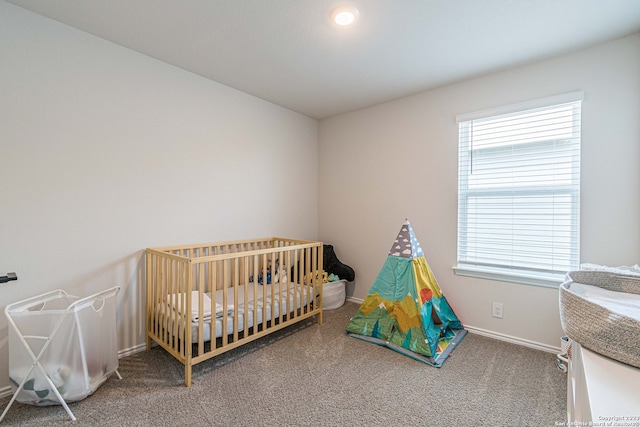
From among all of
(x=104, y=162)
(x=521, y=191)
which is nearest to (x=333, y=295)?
(x=521, y=191)

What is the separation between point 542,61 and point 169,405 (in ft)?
11.6

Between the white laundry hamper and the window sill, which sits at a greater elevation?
the window sill

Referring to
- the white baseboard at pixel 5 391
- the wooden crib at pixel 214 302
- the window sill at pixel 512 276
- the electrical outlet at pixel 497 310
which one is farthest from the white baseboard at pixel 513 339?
the white baseboard at pixel 5 391

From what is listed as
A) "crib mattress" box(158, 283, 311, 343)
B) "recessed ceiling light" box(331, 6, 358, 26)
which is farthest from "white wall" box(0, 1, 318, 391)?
"recessed ceiling light" box(331, 6, 358, 26)

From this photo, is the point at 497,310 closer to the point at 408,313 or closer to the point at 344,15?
the point at 408,313

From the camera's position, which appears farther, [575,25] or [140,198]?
[140,198]

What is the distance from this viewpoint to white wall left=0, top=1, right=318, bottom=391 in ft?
5.65

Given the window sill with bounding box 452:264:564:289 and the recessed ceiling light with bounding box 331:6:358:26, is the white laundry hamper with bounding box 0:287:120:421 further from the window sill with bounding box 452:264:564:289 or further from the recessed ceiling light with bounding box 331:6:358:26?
the window sill with bounding box 452:264:564:289

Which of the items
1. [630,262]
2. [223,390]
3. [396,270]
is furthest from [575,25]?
[223,390]

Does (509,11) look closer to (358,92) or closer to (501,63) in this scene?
(501,63)

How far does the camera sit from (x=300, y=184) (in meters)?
3.60

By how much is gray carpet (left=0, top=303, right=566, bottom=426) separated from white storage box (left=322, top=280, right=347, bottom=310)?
0.81m

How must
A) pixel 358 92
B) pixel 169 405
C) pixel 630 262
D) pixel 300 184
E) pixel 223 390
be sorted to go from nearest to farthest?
1. pixel 169 405
2. pixel 223 390
3. pixel 630 262
4. pixel 358 92
5. pixel 300 184

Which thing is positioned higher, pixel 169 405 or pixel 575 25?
pixel 575 25
